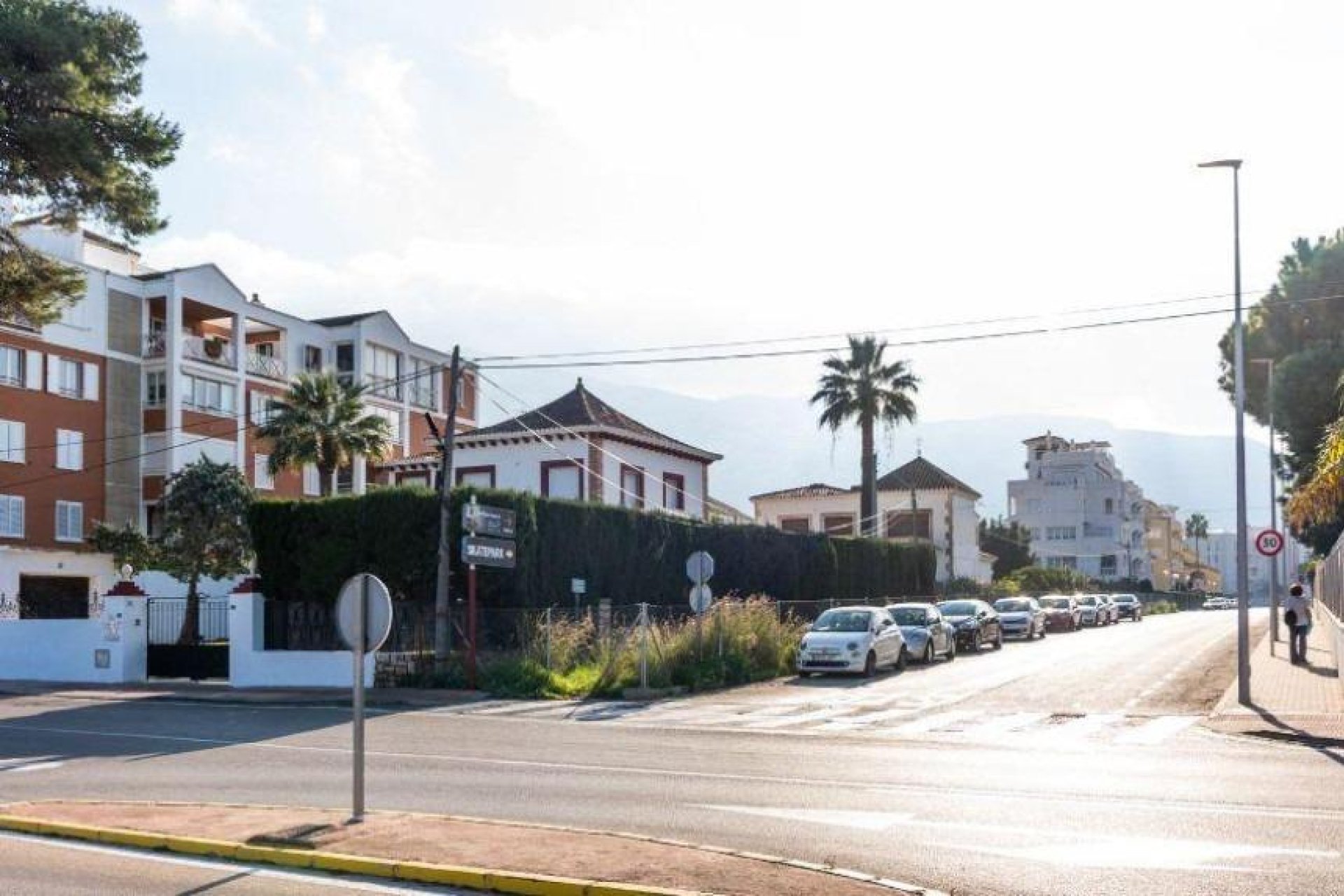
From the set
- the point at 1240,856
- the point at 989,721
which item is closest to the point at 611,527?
the point at 989,721

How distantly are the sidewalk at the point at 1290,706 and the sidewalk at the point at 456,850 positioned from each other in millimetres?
11957

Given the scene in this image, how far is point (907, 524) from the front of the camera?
72.7 m

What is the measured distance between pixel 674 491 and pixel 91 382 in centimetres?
2210

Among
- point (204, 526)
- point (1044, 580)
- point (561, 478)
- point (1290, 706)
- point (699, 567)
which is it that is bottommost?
point (1044, 580)

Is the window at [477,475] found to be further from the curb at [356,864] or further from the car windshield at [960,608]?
the curb at [356,864]

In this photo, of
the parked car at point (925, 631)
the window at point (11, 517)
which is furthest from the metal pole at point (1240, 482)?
the window at point (11, 517)

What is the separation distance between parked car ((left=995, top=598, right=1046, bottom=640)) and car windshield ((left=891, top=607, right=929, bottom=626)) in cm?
1240

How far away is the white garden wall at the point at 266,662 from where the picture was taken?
2992cm

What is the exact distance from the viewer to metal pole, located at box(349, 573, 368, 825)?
10289 millimetres

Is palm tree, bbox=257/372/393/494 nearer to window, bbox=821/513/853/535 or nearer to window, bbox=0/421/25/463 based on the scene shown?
window, bbox=0/421/25/463

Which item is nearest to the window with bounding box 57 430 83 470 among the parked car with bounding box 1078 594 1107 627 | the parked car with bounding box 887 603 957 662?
the parked car with bounding box 887 603 957 662

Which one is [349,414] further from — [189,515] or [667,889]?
[667,889]

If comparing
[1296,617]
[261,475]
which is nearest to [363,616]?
[1296,617]

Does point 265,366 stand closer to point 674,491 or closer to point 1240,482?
point 674,491
